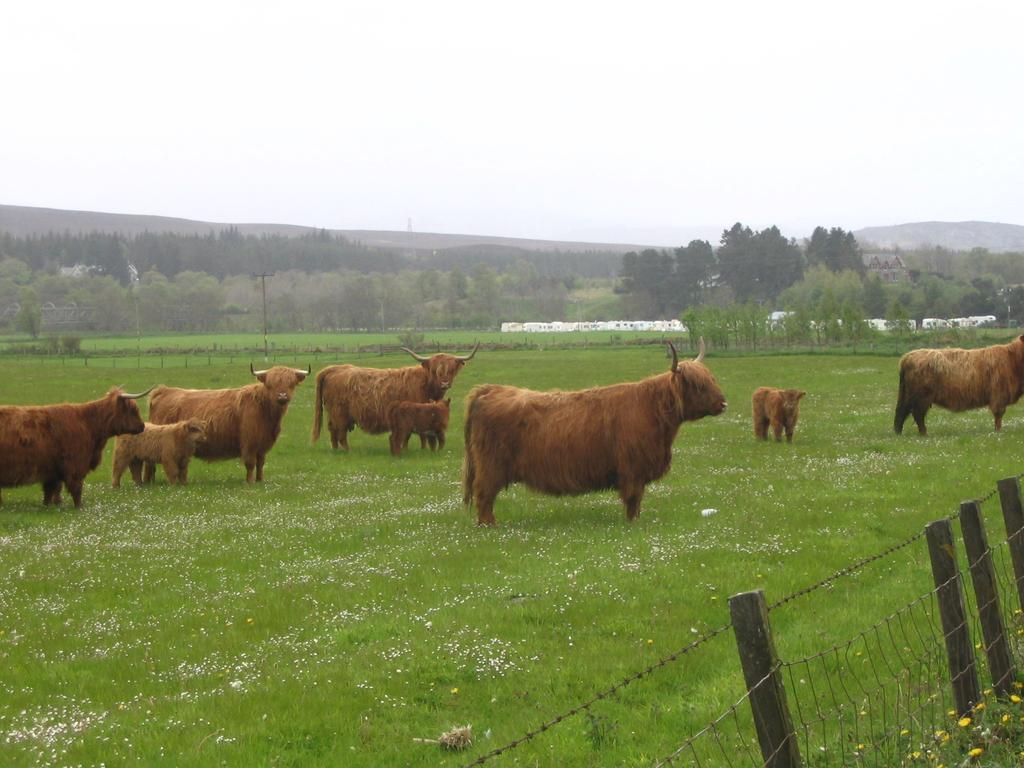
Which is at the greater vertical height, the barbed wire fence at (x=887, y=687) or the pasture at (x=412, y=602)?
the barbed wire fence at (x=887, y=687)

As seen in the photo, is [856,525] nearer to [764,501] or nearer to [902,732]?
[764,501]

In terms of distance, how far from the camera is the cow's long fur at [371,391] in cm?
2405

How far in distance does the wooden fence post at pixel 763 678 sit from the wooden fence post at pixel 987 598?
80.1 inches

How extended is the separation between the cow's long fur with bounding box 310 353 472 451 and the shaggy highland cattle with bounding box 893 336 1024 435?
9.78m

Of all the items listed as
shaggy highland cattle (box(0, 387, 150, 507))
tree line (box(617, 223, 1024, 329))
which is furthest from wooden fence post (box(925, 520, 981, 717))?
tree line (box(617, 223, 1024, 329))

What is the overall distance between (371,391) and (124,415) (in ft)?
24.1

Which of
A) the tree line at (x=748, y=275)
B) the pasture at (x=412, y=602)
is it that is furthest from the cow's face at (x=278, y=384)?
the tree line at (x=748, y=275)

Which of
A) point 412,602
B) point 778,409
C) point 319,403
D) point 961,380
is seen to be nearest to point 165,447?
point 319,403

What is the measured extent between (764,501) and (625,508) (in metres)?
1.93

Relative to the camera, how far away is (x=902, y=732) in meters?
5.51

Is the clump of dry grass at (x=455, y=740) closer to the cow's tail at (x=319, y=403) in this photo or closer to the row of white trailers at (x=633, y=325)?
the cow's tail at (x=319, y=403)

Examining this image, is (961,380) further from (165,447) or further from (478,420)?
(165,447)

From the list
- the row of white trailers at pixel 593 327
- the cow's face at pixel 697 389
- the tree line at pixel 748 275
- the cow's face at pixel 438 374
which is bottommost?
the row of white trailers at pixel 593 327

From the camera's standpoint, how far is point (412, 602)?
9.73 m
